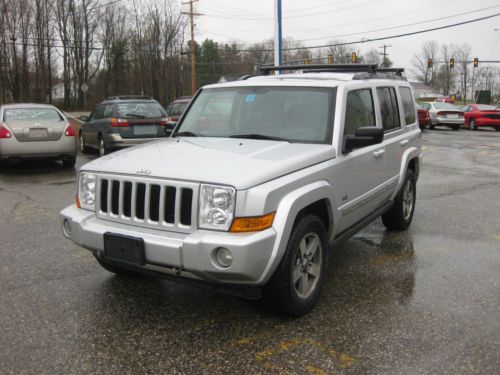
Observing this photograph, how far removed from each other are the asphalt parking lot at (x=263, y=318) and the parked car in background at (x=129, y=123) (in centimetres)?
645

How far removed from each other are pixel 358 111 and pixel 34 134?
26.7 feet

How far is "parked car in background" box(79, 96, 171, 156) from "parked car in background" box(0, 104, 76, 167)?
1.25m

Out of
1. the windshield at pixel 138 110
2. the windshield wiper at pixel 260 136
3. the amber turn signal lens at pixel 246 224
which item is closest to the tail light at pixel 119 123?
the windshield at pixel 138 110

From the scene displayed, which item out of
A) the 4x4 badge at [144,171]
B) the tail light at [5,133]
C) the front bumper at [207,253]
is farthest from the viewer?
the tail light at [5,133]

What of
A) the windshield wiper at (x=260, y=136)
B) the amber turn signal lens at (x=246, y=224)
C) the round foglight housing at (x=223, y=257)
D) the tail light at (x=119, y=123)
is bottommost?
the round foglight housing at (x=223, y=257)

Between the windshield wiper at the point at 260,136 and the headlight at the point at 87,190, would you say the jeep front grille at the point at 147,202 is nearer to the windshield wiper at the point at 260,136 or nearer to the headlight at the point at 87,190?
the headlight at the point at 87,190

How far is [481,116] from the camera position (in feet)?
85.8

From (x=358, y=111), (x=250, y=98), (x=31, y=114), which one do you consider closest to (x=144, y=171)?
(x=250, y=98)

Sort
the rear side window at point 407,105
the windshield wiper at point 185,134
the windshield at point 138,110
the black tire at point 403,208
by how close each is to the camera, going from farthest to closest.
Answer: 1. the windshield at point 138,110
2. the rear side window at point 407,105
3. the black tire at point 403,208
4. the windshield wiper at point 185,134

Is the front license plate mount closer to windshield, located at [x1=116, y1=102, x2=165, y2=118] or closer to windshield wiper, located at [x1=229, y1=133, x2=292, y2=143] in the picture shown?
windshield wiper, located at [x1=229, y1=133, x2=292, y2=143]

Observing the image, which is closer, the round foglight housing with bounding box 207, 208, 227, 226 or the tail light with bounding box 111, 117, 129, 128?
the round foglight housing with bounding box 207, 208, 227, 226

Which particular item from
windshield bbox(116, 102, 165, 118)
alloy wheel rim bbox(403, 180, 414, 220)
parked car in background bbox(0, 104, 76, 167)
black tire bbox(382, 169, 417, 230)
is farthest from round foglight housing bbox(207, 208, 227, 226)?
windshield bbox(116, 102, 165, 118)

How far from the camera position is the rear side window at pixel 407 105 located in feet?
20.6

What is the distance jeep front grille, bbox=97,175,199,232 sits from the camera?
3.38 m
